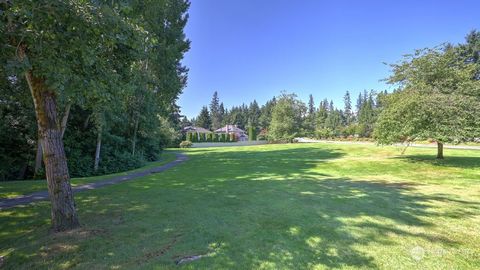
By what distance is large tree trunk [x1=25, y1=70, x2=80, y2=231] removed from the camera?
4605 mm

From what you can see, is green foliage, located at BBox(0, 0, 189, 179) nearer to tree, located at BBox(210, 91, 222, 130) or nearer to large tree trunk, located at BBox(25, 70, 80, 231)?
large tree trunk, located at BBox(25, 70, 80, 231)

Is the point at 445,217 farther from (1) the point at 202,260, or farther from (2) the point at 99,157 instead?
(2) the point at 99,157

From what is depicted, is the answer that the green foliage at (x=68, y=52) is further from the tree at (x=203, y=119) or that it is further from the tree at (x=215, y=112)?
the tree at (x=215, y=112)

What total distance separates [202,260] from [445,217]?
5.47m

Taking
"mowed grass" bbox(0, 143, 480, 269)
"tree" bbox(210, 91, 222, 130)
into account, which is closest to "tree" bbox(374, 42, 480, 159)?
"mowed grass" bbox(0, 143, 480, 269)

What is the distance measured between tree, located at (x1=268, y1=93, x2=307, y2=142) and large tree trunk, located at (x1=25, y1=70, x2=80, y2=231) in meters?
45.8

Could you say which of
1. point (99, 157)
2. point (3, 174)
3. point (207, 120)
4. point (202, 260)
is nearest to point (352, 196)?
point (202, 260)

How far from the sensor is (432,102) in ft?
42.5

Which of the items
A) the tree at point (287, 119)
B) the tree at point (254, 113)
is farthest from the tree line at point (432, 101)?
the tree at point (254, 113)

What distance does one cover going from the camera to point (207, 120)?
7825 cm

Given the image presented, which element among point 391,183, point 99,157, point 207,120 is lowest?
point 391,183

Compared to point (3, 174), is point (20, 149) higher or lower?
higher

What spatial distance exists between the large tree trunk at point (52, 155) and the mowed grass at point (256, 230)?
1.19ft

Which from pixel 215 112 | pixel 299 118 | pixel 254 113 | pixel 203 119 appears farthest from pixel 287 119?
pixel 215 112
